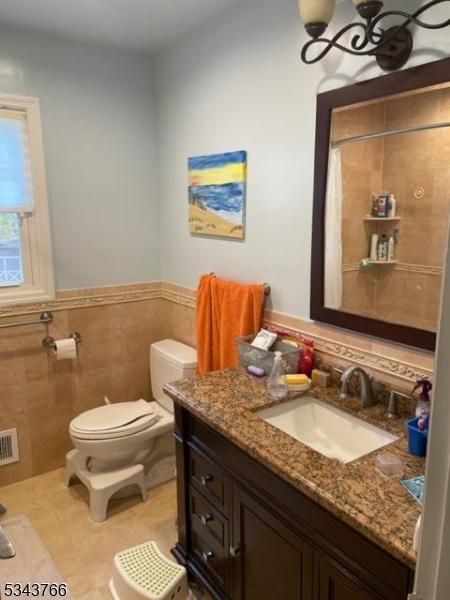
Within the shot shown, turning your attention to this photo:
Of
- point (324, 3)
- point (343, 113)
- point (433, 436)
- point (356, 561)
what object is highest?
point (324, 3)

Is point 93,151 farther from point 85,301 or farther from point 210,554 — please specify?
point 210,554

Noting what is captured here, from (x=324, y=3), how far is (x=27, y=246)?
1.89m

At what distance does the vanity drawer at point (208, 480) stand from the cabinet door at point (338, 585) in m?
0.47

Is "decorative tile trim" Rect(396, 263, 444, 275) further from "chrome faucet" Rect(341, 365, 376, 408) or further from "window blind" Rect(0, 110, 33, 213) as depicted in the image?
"window blind" Rect(0, 110, 33, 213)

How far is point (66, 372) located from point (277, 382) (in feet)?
4.90

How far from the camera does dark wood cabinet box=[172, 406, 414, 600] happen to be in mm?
1062

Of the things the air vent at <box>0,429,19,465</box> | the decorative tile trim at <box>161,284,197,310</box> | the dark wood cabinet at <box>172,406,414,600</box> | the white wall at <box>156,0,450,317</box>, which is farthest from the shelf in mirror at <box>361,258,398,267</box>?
the air vent at <box>0,429,19,465</box>

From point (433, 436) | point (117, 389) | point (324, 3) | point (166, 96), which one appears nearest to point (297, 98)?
point (324, 3)

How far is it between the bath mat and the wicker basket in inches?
49.3

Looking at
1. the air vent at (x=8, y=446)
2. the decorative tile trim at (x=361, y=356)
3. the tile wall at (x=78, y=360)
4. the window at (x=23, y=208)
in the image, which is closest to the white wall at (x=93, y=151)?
the window at (x=23, y=208)

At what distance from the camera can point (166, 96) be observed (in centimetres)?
258

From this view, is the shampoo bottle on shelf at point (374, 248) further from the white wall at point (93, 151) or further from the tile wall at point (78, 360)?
the white wall at point (93, 151)

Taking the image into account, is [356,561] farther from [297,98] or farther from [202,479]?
[297,98]

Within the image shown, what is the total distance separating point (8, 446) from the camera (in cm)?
247
